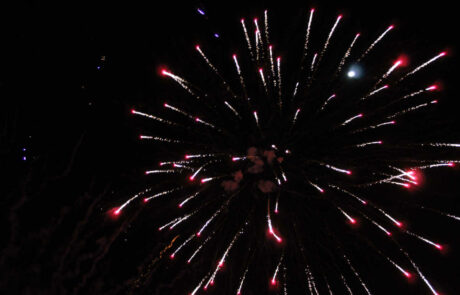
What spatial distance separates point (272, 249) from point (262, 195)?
2.71 feet

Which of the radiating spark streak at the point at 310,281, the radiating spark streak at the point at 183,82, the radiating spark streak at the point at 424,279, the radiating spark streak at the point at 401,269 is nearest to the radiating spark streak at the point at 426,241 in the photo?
the radiating spark streak at the point at 424,279

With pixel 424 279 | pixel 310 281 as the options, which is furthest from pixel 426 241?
pixel 310 281

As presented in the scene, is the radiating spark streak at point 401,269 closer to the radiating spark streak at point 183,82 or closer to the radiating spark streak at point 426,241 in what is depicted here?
the radiating spark streak at point 426,241

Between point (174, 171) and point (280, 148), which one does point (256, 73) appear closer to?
point (280, 148)

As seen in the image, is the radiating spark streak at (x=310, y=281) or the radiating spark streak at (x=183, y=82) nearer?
the radiating spark streak at (x=183, y=82)

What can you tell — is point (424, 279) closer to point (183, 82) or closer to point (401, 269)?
point (401, 269)

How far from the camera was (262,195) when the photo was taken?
536 centimetres

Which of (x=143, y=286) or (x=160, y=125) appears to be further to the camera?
(x=160, y=125)

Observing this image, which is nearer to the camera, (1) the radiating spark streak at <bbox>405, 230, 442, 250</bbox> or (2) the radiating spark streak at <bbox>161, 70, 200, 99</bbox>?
(2) the radiating spark streak at <bbox>161, 70, 200, 99</bbox>

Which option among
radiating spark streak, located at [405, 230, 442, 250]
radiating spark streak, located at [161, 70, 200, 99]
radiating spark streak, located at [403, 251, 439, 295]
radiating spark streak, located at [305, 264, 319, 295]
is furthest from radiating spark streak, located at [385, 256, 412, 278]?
radiating spark streak, located at [161, 70, 200, 99]

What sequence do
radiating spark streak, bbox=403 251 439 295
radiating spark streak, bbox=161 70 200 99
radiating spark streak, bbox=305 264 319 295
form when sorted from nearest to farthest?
radiating spark streak, bbox=161 70 200 99
radiating spark streak, bbox=305 264 319 295
radiating spark streak, bbox=403 251 439 295

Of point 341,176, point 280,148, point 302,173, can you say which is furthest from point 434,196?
point 280,148

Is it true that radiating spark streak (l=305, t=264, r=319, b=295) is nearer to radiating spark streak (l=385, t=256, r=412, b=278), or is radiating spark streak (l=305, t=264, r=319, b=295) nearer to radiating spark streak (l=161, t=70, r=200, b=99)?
radiating spark streak (l=385, t=256, r=412, b=278)

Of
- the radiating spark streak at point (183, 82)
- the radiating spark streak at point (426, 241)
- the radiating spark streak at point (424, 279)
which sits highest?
the radiating spark streak at point (183, 82)
